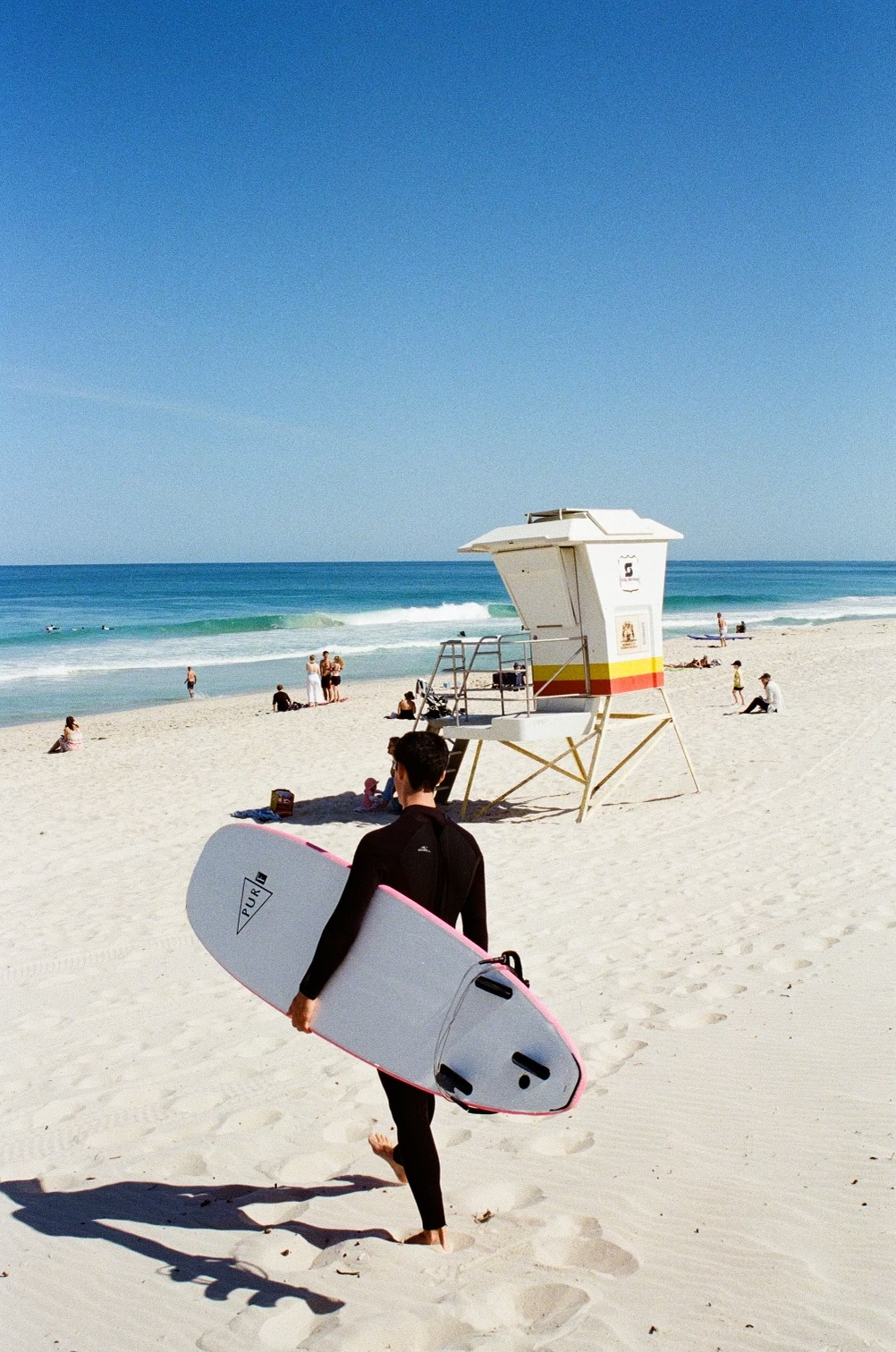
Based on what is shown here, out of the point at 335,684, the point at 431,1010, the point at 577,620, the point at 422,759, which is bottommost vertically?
the point at 335,684

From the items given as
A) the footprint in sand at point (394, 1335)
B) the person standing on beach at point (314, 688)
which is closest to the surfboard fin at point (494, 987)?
the footprint in sand at point (394, 1335)

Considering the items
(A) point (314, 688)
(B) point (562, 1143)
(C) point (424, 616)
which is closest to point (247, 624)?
(C) point (424, 616)

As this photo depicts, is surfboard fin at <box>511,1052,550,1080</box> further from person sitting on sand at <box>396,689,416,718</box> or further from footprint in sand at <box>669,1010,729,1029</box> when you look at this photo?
person sitting on sand at <box>396,689,416,718</box>

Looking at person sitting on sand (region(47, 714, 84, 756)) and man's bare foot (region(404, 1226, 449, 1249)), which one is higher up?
man's bare foot (region(404, 1226, 449, 1249))

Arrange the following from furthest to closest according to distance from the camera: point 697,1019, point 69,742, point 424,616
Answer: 1. point 424,616
2. point 69,742
3. point 697,1019

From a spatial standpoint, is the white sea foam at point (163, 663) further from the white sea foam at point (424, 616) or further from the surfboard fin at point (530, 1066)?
the surfboard fin at point (530, 1066)

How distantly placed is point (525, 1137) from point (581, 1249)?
0.85 m

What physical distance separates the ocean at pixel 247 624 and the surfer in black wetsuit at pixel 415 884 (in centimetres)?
2490

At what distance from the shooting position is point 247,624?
185ft

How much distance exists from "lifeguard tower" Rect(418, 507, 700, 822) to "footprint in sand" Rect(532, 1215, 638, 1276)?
716 cm

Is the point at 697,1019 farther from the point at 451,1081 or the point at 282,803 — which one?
the point at 282,803

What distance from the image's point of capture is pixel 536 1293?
10.1 feet

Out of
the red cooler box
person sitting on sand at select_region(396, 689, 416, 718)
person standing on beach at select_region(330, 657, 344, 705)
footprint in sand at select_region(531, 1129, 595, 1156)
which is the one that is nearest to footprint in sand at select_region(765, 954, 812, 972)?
footprint in sand at select_region(531, 1129, 595, 1156)

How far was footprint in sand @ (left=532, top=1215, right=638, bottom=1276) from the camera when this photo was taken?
323 cm
